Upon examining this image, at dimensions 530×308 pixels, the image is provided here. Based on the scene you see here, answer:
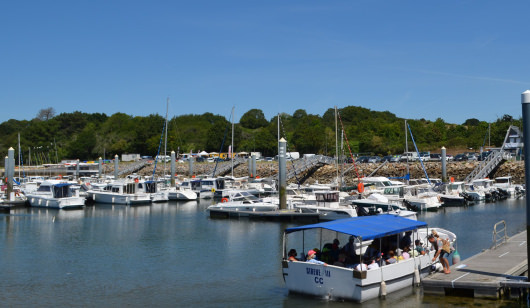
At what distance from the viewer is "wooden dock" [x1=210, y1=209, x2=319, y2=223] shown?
45625 mm

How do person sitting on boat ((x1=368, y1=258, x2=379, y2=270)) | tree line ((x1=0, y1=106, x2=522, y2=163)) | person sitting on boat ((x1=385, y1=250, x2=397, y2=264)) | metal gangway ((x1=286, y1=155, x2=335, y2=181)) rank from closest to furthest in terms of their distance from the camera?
person sitting on boat ((x1=368, y1=258, x2=379, y2=270)), person sitting on boat ((x1=385, y1=250, x2=397, y2=264)), metal gangway ((x1=286, y1=155, x2=335, y2=181)), tree line ((x1=0, y1=106, x2=522, y2=163))

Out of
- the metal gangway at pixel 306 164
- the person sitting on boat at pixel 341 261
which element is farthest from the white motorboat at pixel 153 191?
the person sitting on boat at pixel 341 261

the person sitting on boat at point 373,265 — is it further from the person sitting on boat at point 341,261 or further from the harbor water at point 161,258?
the harbor water at point 161,258

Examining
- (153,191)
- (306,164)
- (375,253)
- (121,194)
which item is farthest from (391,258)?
(306,164)

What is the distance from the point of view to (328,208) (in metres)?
45.6

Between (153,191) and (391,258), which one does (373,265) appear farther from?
(153,191)

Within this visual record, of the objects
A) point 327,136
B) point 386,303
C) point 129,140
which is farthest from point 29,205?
point 129,140

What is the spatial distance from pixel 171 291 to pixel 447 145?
358 feet

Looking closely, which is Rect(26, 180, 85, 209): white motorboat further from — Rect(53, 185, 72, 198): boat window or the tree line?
the tree line

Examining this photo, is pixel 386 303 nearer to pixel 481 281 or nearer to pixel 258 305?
pixel 481 281

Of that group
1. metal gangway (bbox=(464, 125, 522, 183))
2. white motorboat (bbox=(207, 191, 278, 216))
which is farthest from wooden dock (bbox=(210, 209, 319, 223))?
metal gangway (bbox=(464, 125, 522, 183))

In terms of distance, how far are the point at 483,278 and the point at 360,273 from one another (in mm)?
5013

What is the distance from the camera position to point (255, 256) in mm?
32375

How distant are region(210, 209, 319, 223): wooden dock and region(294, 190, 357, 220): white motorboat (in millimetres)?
744
